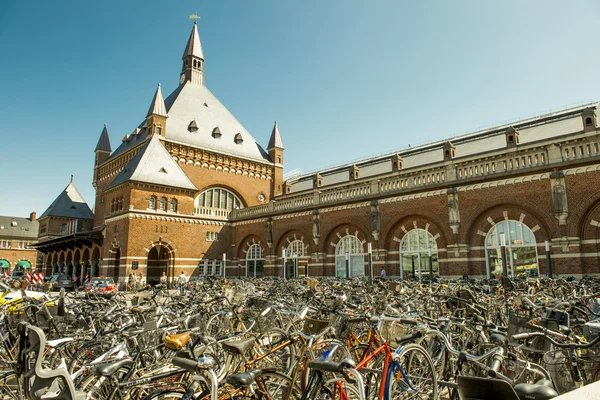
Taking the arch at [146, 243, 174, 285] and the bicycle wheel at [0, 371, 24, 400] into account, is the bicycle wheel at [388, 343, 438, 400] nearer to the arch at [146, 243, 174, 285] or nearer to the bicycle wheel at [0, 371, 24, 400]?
the bicycle wheel at [0, 371, 24, 400]

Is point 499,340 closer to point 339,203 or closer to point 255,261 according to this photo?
point 339,203

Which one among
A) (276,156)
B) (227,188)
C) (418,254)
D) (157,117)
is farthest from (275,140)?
(418,254)

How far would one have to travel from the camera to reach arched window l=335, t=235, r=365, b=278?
22.1m

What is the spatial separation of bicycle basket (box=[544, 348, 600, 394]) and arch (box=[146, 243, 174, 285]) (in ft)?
94.3

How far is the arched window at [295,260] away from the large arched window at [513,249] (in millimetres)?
10786

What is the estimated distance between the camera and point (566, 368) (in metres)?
3.59

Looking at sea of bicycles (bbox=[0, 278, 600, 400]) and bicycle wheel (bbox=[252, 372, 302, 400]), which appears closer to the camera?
sea of bicycles (bbox=[0, 278, 600, 400])

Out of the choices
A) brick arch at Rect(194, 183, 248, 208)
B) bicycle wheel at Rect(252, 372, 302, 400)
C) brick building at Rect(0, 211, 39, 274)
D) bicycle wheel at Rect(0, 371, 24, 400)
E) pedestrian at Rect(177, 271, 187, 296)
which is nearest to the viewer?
bicycle wheel at Rect(252, 372, 302, 400)

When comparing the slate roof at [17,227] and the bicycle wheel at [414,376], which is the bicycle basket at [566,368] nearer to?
the bicycle wheel at [414,376]

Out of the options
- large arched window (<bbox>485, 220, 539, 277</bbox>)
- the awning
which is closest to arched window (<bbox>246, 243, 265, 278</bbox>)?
large arched window (<bbox>485, 220, 539, 277</bbox>)

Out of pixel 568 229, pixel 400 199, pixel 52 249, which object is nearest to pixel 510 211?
pixel 568 229

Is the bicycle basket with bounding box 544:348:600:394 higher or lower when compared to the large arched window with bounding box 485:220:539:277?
lower

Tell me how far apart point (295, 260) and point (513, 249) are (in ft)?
41.2

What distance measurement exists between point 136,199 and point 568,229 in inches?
966
